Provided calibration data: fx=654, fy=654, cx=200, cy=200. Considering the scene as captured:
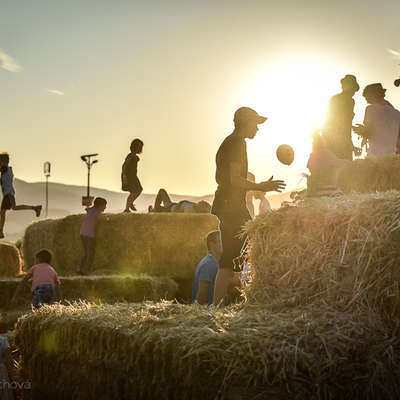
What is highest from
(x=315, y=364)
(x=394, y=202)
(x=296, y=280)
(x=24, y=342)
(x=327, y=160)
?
(x=327, y=160)

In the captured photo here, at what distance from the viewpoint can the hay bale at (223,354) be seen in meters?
3.20

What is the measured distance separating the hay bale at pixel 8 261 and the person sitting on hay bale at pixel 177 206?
3.59m

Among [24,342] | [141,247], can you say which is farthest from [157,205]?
[24,342]

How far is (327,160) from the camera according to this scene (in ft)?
24.4

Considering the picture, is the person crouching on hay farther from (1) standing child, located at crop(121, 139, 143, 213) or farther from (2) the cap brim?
(1) standing child, located at crop(121, 139, 143, 213)

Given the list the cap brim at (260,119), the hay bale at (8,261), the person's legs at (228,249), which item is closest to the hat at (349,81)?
the cap brim at (260,119)

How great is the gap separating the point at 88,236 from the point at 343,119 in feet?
23.3

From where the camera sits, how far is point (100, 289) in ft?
38.0

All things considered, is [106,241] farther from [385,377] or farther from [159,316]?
[385,377]

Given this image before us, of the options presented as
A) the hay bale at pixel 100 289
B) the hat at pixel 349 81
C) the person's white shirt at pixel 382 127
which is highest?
the hat at pixel 349 81

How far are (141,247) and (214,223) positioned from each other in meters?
1.67

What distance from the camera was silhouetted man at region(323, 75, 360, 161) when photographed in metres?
8.80

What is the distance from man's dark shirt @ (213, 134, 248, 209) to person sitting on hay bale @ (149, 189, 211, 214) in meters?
8.08

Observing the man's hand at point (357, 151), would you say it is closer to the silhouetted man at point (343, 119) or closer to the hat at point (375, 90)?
the silhouetted man at point (343, 119)
